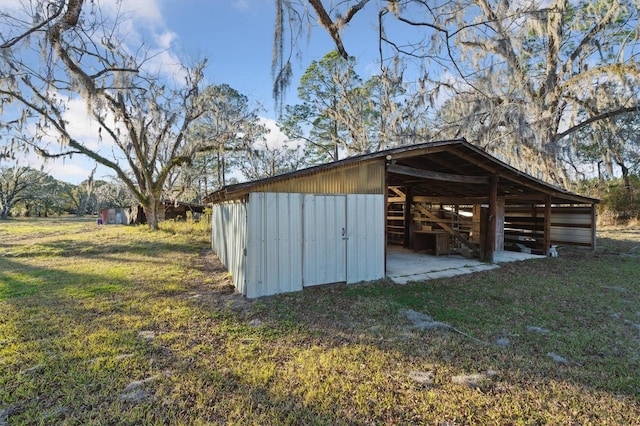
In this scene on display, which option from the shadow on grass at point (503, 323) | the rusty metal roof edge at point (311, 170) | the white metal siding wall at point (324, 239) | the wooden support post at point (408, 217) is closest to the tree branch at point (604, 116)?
the wooden support post at point (408, 217)

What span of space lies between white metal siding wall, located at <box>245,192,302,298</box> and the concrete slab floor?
7.18 feet

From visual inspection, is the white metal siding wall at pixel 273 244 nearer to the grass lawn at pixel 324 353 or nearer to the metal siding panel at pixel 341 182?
the metal siding panel at pixel 341 182

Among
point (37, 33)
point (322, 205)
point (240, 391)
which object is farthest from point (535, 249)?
point (37, 33)

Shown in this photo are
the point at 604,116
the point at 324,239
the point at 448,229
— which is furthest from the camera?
the point at 604,116

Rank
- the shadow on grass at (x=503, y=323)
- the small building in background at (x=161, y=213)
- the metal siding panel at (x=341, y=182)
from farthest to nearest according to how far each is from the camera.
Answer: the small building in background at (x=161, y=213), the metal siding panel at (x=341, y=182), the shadow on grass at (x=503, y=323)

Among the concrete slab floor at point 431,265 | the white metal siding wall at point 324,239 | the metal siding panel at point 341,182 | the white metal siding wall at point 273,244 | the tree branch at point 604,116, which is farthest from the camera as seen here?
the tree branch at point 604,116

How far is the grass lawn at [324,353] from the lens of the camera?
2.22 metres

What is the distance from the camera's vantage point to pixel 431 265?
7.45m

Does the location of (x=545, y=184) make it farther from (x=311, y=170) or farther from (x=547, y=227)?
(x=311, y=170)

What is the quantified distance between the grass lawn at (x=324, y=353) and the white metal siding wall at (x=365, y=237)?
405 millimetres

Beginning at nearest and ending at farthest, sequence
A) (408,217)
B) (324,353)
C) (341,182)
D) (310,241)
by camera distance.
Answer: (324,353) < (310,241) < (341,182) < (408,217)

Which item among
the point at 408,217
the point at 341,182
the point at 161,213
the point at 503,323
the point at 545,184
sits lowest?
the point at 503,323

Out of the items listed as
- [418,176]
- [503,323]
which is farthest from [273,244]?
[418,176]

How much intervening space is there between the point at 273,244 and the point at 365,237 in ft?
6.26
